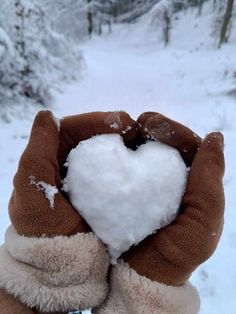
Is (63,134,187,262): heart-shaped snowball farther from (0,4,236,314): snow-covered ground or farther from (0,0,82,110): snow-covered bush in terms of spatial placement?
(0,0,82,110): snow-covered bush

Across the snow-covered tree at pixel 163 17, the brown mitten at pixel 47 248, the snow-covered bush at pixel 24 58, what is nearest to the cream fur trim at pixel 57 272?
the brown mitten at pixel 47 248

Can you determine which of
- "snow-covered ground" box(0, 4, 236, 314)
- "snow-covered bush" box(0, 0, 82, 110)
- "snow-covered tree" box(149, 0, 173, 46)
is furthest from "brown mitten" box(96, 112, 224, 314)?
"snow-covered tree" box(149, 0, 173, 46)

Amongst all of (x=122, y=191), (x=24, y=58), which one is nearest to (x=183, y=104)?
(x=24, y=58)

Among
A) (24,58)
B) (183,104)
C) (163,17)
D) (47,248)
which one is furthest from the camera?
(163,17)

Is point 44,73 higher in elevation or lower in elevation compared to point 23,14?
lower

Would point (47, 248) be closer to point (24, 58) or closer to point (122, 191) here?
point (122, 191)

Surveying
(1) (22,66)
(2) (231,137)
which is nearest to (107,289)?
(2) (231,137)

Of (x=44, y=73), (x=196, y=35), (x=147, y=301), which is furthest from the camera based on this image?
(x=196, y=35)

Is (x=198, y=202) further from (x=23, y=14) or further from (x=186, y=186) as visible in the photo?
(x=23, y=14)
